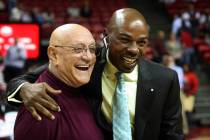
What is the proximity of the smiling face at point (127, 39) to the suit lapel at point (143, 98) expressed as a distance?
0.15m

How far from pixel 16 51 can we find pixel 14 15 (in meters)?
2.09

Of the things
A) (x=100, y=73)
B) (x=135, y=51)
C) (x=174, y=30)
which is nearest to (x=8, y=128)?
(x=100, y=73)

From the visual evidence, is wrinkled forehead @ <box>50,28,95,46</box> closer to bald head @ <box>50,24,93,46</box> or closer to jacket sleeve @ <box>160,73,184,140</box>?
bald head @ <box>50,24,93,46</box>

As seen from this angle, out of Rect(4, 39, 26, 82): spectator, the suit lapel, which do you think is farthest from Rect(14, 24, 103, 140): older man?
Rect(4, 39, 26, 82): spectator

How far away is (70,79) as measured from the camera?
2.02m

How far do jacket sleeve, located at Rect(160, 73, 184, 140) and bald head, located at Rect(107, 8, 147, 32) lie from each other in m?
0.36

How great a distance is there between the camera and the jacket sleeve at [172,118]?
2277 millimetres

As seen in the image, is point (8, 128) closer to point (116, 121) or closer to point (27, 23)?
point (116, 121)

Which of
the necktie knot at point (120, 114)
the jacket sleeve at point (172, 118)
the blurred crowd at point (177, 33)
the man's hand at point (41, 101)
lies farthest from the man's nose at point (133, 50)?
the blurred crowd at point (177, 33)

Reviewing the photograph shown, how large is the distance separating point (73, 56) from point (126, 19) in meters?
0.35

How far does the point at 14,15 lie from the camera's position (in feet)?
37.2

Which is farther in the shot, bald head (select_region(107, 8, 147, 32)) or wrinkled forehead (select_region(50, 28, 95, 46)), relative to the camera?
bald head (select_region(107, 8, 147, 32))

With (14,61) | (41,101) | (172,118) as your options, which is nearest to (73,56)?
(41,101)

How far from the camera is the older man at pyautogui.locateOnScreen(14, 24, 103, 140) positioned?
1.94 meters
